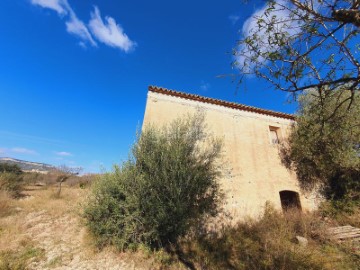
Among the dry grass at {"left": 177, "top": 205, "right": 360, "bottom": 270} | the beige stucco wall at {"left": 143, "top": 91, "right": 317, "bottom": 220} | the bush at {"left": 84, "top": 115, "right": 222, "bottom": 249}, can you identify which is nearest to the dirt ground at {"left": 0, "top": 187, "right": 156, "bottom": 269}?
the bush at {"left": 84, "top": 115, "right": 222, "bottom": 249}

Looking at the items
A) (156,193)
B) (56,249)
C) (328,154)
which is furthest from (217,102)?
(56,249)

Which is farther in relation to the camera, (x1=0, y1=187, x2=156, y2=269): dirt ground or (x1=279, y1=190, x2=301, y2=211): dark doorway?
(x1=279, y1=190, x2=301, y2=211): dark doorway

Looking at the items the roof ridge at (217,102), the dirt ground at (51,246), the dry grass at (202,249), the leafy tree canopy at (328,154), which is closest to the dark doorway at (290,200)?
the leafy tree canopy at (328,154)

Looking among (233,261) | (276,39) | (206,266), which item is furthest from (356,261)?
(276,39)

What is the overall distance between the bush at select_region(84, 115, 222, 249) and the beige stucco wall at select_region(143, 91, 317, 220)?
4.02 feet

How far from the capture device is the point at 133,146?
733 cm

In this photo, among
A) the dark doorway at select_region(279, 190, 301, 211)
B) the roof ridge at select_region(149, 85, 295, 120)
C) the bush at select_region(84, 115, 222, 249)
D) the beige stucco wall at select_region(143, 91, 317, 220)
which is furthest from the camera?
the dark doorway at select_region(279, 190, 301, 211)

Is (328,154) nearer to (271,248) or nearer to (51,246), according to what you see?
(271,248)

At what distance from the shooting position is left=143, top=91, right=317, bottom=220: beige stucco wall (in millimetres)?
8516

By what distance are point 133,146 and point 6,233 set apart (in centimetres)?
571

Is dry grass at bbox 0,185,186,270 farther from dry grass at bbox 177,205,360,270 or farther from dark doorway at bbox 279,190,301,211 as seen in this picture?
dark doorway at bbox 279,190,301,211

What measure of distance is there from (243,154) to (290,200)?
12.7 ft

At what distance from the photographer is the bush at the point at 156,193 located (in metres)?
6.16

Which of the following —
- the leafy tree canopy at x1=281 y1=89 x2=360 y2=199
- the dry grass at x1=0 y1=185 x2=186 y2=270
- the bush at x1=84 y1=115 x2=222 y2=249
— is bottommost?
the dry grass at x1=0 y1=185 x2=186 y2=270
